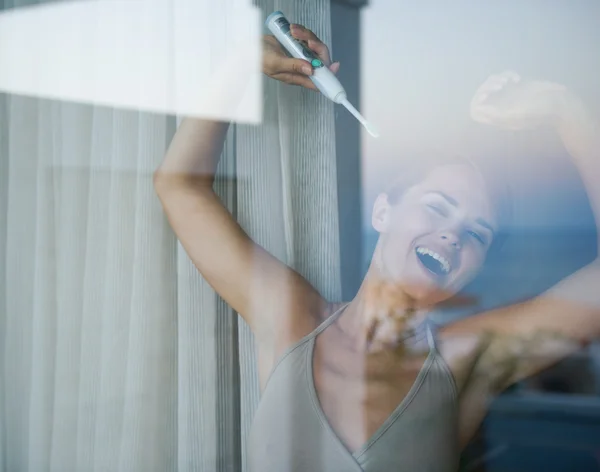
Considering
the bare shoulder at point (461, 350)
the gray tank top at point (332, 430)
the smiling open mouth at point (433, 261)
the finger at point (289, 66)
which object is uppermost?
the finger at point (289, 66)

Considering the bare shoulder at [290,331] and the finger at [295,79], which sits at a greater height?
the finger at [295,79]

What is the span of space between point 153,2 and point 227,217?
382 millimetres

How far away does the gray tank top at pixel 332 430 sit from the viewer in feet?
3.30

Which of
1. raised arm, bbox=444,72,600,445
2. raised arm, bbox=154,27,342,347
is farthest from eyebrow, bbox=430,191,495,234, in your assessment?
raised arm, bbox=154,27,342,347

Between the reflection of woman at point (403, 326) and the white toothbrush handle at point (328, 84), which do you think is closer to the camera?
the reflection of woman at point (403, 326)

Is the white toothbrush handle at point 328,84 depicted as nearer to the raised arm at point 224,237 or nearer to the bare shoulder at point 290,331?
the raised arm at point 224,237

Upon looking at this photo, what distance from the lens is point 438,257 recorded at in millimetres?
997

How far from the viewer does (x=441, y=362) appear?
1011 millimetres

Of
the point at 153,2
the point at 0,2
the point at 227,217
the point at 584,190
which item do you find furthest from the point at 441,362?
the point at 0,2

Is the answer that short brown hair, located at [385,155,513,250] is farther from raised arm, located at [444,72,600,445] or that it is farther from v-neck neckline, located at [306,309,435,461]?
v-neck neckline, located at [306,309,435,461]

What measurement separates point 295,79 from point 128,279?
0.42 metres

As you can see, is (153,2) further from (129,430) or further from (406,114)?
(129,430)

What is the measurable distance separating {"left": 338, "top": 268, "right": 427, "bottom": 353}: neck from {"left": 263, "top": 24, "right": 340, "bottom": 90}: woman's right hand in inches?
11.8

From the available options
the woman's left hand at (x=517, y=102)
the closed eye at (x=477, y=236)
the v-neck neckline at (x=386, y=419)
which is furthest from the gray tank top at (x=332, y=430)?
the woman's left hand at (x=517, y=102)
